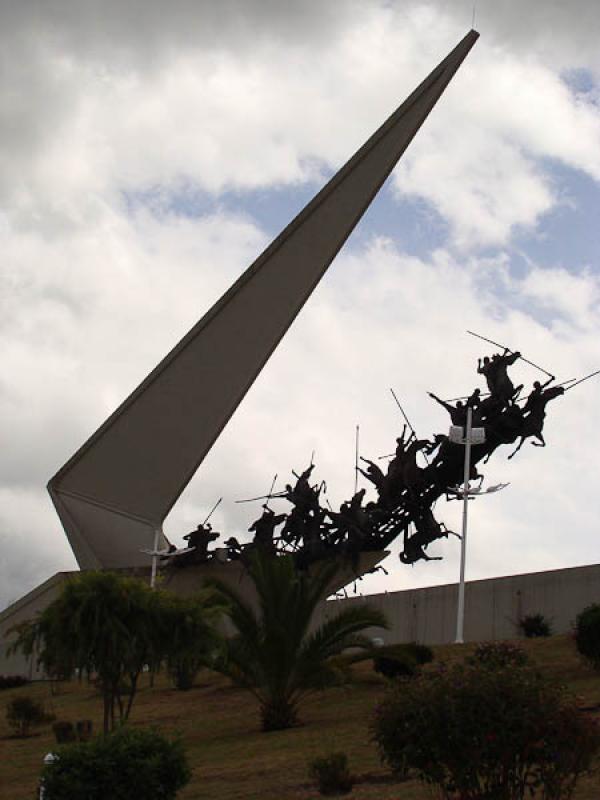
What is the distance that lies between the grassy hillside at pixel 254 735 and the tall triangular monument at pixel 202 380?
395cm

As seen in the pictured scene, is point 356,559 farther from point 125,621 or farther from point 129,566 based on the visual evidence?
point 125,621

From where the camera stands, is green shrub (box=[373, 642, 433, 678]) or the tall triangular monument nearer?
green shrub (box=[373, 642, 433, 678])

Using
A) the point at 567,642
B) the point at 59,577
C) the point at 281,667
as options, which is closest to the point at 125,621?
the point at 281,667

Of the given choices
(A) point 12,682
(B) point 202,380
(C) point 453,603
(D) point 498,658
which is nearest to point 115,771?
(D) point 498,658

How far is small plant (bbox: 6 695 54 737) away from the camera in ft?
64.4

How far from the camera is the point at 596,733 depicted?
8.81m

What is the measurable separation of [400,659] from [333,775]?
6762 mm

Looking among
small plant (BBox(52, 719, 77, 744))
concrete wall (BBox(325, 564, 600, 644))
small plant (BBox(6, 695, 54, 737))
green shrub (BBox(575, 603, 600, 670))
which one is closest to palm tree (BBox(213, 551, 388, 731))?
small plant (BBox(52, 719, 77, 744))

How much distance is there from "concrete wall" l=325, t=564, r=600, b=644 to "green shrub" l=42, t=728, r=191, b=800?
1233 cm

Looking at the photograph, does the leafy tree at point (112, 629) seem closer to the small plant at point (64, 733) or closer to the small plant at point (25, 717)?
the small plant at point (64, 733)

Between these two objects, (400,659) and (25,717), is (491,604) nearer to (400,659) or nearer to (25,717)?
(400,659)

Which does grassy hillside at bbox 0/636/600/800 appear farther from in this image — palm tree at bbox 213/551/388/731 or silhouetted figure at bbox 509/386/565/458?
silhouetted figure at bbox 509/386/565/458

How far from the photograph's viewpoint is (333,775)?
11.0 meters

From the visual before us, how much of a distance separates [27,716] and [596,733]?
506 inches
